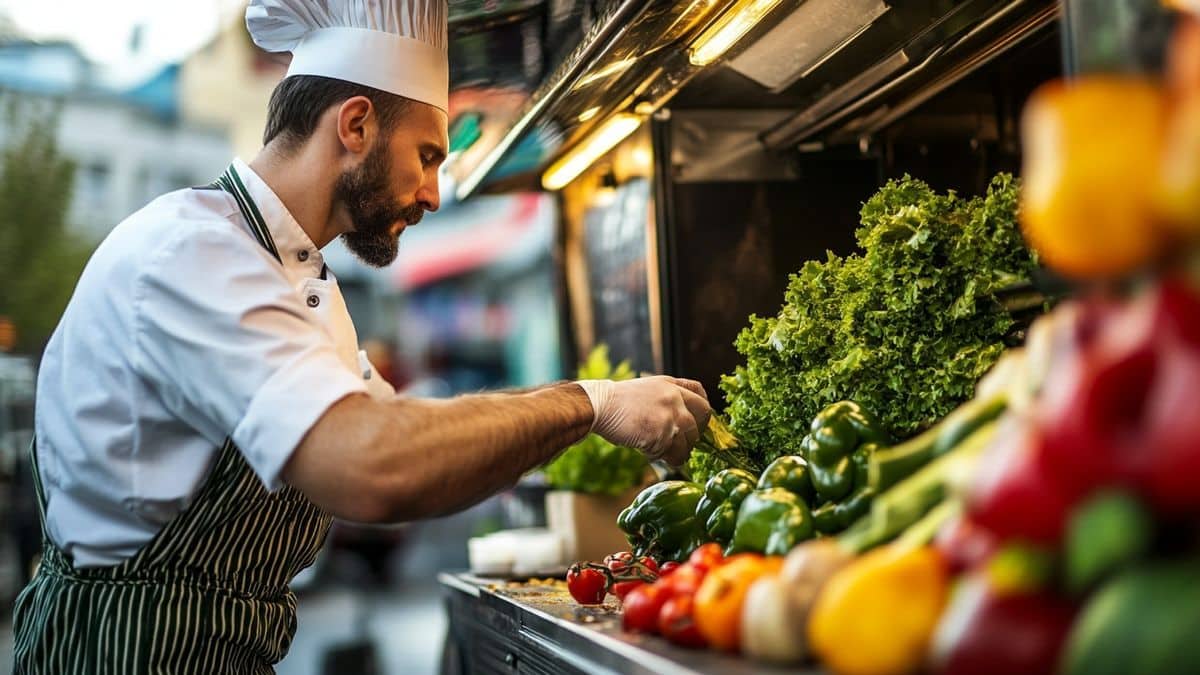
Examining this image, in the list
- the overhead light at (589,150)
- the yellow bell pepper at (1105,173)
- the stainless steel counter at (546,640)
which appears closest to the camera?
the yellow bell pepper at (1105,173)

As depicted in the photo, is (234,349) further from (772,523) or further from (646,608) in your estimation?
(772,523)

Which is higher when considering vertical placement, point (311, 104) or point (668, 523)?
point (311, 104)

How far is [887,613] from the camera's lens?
4.48 feet

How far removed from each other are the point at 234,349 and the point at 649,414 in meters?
0.99

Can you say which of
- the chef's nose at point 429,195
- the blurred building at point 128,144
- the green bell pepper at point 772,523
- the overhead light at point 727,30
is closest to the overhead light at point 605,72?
the overhead light at point 727,30

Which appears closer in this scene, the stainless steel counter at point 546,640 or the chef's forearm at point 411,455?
the stainless steel counter at point 546,640

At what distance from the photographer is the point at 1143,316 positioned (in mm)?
1186

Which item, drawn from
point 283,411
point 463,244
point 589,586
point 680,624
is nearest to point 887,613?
point 680,624

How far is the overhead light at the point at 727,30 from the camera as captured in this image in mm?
2836

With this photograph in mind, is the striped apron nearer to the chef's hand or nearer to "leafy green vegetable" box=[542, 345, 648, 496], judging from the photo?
the chef's hand

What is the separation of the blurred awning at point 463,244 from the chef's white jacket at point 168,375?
19044 millimetres

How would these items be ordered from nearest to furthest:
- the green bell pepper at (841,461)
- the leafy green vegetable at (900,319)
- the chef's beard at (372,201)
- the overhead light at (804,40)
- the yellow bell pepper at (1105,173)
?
the yellow bell pepper at (1105,173)
the green bell pepper at (841,461)
the leafy green vegetable at (900,319)
the chef's beard at (372,201)
the overhead light at (804,40)

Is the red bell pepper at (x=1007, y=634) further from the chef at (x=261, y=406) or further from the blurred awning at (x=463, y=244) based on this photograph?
the blurred awning at (x=463, y=244)

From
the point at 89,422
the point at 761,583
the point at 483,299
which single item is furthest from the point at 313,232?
the point at 483,299
